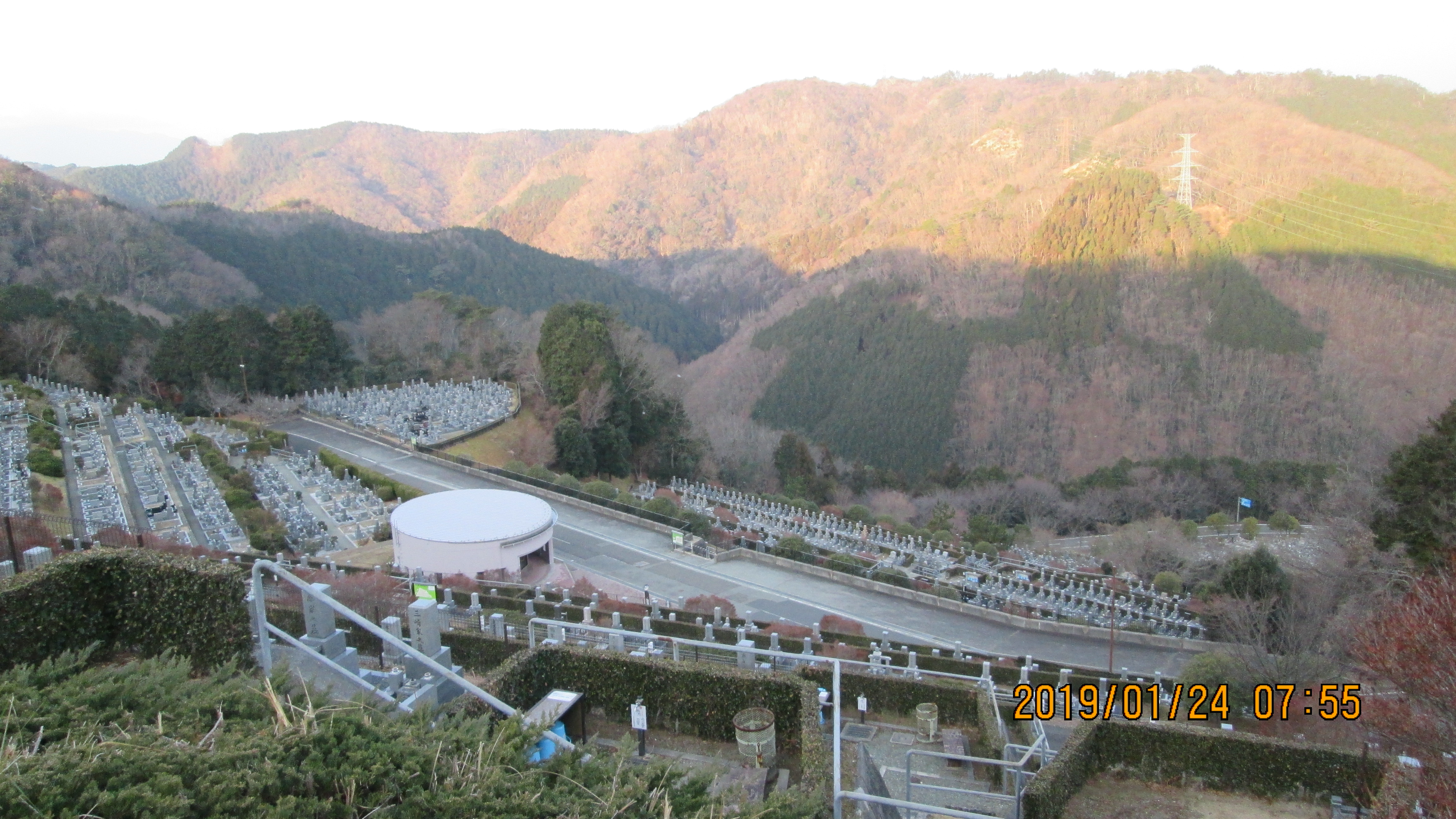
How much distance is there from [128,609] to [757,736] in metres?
6.10

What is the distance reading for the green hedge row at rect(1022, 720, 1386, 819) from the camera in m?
8.84

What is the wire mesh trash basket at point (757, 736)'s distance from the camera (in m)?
7.93

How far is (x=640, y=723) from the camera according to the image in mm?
7676

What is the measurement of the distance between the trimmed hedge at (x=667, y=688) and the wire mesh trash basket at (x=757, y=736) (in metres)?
0.41

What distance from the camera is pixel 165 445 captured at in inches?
976

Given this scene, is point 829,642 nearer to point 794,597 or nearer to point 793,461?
point 794,597

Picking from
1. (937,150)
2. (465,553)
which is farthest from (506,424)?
(937,150)

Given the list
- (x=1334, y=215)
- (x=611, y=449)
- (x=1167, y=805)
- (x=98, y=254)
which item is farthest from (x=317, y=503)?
(x=1334, y=215)

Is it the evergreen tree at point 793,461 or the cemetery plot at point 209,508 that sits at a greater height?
the cemetery plot at point 209,508

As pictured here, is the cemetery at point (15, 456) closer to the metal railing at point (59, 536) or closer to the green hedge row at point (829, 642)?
the metal railing at point (59, 536)

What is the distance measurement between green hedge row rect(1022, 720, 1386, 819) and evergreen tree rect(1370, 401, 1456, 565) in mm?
7873

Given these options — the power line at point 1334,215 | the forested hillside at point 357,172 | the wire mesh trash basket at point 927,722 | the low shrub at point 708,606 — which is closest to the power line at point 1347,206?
the power line at point 1334,215

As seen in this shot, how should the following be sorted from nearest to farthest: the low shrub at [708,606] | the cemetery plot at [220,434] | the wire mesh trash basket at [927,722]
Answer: the wire mesh trash basket at [927,722]
the low shrub at [708,606]
the cemetery plot at [220,434]

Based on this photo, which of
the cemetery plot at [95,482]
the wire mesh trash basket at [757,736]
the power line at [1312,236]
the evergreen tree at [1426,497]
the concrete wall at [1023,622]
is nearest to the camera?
the wire mesh trash basket at [757,736]
